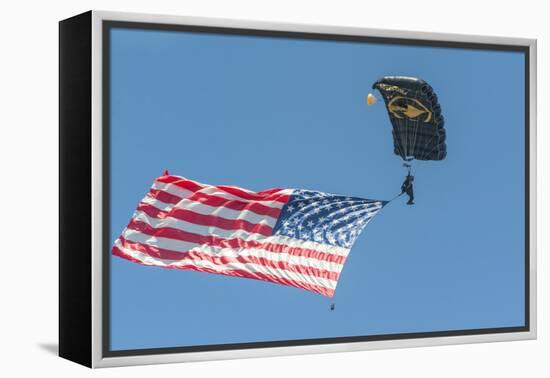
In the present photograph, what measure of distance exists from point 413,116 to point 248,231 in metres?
1.99

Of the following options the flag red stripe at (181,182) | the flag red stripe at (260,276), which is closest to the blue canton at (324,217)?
the flag red stripe at (260,276)

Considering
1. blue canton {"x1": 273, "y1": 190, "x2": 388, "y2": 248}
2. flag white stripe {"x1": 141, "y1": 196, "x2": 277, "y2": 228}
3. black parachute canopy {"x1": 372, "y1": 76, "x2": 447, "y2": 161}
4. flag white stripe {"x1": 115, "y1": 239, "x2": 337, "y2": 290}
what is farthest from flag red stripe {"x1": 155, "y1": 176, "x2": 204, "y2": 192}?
black parachute canopy {"x1": 372, "y1": 76, "x2": 447, "y2": 161}

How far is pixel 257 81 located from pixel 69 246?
2209 millimetres

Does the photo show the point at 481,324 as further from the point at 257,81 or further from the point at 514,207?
the point at 257,81

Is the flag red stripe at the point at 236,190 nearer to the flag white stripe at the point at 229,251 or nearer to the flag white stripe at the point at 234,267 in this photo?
the flag white stripe at the point at 229,251

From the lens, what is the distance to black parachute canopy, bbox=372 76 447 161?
11906 mm

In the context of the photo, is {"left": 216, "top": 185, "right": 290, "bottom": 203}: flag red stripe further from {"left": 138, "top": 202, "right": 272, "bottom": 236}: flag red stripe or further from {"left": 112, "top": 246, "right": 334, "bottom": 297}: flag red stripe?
{"left": 112, "top": 246, "right": 334, "bottom": 297}: flag red stripe

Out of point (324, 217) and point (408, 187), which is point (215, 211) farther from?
point (408, 187)

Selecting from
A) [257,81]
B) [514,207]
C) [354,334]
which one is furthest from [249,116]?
[514,207]

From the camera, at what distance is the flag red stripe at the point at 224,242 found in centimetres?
1098

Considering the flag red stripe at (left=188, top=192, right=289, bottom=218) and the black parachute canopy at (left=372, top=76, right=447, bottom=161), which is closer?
the flag red stripe at (left=188, top=192, right=289, bottom=218)

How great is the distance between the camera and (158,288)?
430 inches

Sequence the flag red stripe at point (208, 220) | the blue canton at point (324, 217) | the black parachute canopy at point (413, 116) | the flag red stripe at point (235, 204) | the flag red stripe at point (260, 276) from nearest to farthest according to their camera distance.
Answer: the flag red stripe at point (260, 276) → the flag red stripe at point (208, 220) → the flag red stripe at point (235, 204) → the blue canton at point (324, 217) → the black parachute canopy at point (413, 116)

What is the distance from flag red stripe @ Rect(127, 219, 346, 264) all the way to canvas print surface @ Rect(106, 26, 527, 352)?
0.02 metres
